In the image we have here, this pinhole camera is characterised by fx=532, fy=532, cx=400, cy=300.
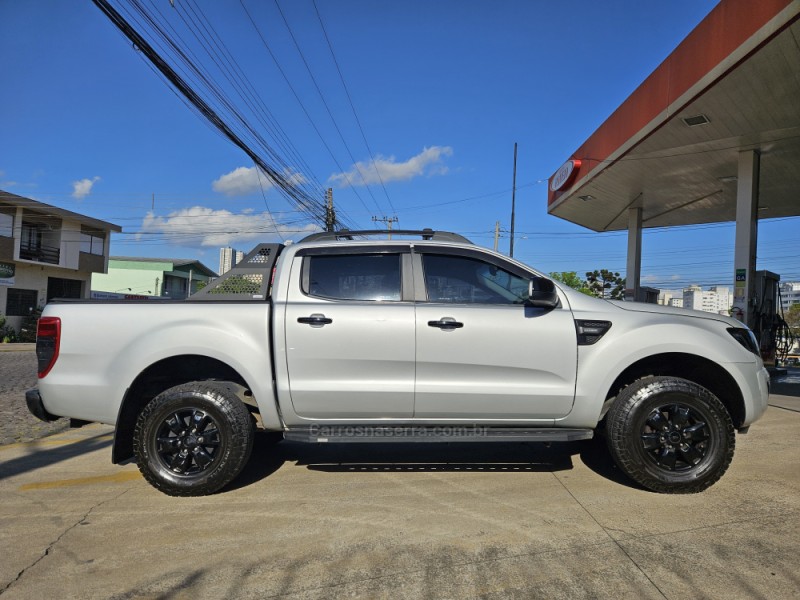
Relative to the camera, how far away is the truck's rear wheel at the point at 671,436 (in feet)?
12.6

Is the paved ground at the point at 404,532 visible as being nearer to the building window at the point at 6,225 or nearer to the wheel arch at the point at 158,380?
the wheel arch at the point at 158,380

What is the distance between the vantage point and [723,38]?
8.16m

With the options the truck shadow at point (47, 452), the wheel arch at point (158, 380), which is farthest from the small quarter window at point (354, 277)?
the truck shadow at point (47, 452)

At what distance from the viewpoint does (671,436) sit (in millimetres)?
3877

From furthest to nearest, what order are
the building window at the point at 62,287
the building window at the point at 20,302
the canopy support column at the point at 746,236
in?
1. the building window at the point at 62,287
2. the building window at the point at 20,302
3. the canopy support column at the point at 746,236

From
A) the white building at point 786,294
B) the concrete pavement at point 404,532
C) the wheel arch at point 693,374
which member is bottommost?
the concrete pavement at point 404,532

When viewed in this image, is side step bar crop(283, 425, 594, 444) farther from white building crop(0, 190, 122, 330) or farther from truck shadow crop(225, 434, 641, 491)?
white building crop(0, 190, 122, 330)

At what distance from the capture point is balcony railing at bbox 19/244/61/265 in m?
29.2

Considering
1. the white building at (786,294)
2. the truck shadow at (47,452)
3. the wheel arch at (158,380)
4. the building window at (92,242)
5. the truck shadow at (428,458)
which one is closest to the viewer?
the wheel arch at (158,380)

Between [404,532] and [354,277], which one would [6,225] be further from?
[404,532]

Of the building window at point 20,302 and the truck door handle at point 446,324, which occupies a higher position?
the truck door handle at point 446,324

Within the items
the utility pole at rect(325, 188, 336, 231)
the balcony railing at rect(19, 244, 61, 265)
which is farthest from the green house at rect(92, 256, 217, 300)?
the utility pole at rect(325, 188, 336, 231)

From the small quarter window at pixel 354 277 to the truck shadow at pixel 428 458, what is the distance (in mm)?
1551

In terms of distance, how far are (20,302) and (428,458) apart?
108ft
